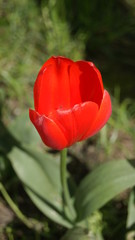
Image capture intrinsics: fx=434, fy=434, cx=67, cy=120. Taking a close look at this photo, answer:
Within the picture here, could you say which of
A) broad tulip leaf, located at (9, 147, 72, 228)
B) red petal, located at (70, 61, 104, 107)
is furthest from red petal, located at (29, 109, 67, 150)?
broad tulip leaf, located at (9, 147, 72, 228)

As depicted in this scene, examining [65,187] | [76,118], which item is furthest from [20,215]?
[76,118]

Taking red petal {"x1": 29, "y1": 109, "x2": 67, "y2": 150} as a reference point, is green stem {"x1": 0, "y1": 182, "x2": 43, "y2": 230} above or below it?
below

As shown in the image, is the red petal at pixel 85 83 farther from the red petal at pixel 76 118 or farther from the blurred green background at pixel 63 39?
the blurred green background at pixel 63 39

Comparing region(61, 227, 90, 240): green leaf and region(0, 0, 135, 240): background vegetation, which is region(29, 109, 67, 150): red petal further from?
region(0, 0, 135, 240): background vegetation

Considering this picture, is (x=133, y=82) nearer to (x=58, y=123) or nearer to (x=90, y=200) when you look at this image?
(x=90, y=200)

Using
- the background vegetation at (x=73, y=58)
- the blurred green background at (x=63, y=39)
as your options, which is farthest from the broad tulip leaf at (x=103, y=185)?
the blurred green background at (x=63, y=39)

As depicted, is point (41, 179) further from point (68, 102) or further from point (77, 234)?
point (68, 102)

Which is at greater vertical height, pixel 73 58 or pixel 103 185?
pixel 103 185
